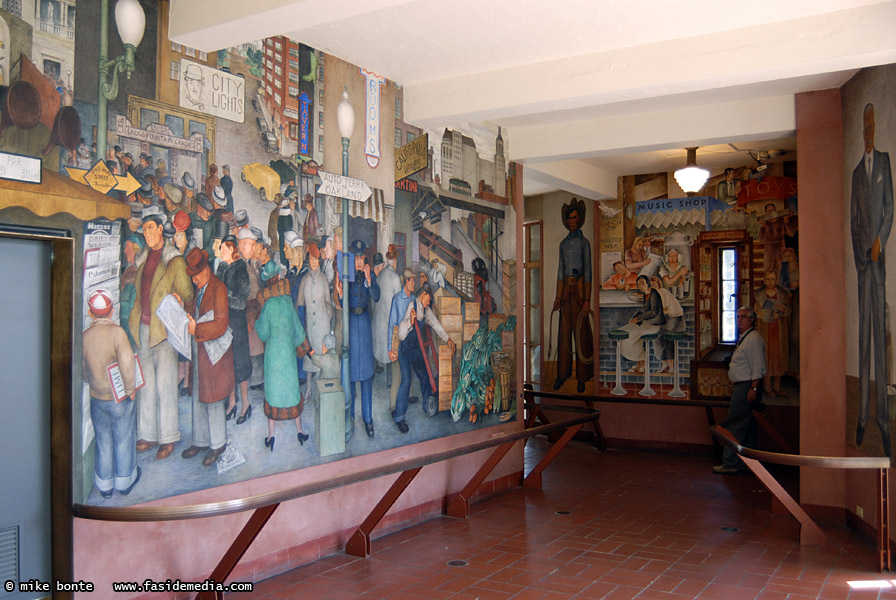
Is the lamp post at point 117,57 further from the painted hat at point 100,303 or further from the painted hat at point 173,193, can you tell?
the painted hat at point 100,303

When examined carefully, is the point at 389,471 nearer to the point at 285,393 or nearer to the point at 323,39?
the point at 285,393

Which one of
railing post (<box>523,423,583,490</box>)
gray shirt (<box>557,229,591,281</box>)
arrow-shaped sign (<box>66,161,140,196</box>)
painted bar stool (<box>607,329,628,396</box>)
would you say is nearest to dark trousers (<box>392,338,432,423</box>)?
railing post (<box>523,423,583,490</box>)

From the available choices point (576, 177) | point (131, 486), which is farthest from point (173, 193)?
point (576, 177)

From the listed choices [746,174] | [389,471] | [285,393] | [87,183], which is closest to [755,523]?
[389,471]

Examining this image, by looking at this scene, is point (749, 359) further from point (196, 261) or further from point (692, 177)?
point (196, 261)

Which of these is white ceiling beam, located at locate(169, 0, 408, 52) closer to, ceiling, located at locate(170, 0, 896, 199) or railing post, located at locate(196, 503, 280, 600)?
ceiling, located at locate(170, 0, 896, 199)

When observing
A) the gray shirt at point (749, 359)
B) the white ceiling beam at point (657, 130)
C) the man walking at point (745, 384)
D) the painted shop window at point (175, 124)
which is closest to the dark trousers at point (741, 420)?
the man walking at point (745, 384)

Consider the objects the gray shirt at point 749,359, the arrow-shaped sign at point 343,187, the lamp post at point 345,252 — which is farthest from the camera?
the gray shirt at point 749,359

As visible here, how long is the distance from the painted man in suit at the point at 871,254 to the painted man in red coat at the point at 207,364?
4.81 metres

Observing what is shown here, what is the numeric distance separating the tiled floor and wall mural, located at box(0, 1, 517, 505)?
883mm

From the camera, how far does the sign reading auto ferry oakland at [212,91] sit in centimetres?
445

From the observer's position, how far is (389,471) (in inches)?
207

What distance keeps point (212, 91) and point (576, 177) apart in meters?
5.83

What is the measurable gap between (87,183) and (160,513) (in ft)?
5.91
